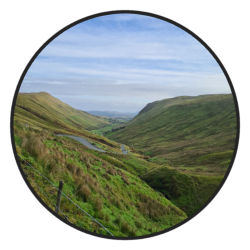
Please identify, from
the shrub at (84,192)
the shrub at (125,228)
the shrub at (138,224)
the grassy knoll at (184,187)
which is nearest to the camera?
the shrub at (125,228)

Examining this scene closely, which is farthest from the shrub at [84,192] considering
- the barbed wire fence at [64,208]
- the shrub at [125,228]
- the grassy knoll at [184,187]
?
the grassy knoll at [184,187]

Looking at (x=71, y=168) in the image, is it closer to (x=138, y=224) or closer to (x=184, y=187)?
(x=138, y=224)

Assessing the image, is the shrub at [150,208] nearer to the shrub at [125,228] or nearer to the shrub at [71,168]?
the shrub at [125,228]

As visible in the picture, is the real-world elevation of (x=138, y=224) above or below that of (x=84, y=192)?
below

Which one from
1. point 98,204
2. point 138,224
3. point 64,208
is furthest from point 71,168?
point 138,224

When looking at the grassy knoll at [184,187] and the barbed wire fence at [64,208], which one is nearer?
the barbed wire fence at [64,208]

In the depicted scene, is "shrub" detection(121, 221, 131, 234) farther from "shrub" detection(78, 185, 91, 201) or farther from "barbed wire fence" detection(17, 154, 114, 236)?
"shrub" detection(78, 185, 91, 201)

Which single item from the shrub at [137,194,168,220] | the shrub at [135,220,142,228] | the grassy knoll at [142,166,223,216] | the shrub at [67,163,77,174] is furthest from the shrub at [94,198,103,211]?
the grassy knoll at [142,166,223,216]

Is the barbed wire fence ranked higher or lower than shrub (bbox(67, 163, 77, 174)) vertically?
lower
